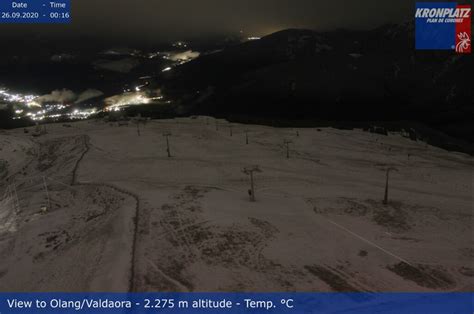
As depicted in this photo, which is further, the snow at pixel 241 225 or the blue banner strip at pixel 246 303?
the snow at pixel 241 225

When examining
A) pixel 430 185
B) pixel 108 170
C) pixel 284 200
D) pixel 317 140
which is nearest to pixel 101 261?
pixel 284 200

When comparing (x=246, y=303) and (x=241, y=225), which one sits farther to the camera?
(x=241, y=225)

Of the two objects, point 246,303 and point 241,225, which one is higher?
point 241,225

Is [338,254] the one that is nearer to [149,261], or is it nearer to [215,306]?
[215,306]

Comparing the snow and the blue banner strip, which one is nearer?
the blue banner strip
